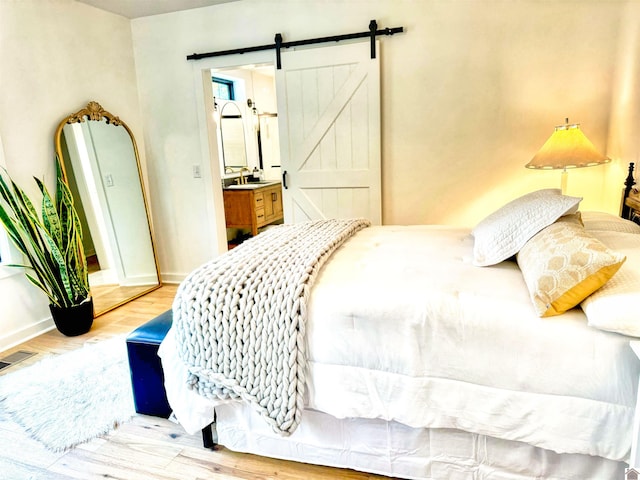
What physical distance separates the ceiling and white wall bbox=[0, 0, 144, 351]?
0.09 m

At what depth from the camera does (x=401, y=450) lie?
1.59 metres

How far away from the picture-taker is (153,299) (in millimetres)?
3807

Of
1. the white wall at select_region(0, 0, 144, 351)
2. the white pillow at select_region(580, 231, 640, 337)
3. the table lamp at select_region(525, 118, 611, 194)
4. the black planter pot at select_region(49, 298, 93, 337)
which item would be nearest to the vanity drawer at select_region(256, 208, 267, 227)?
the white wall at select_region(0, 0, 144, 351)

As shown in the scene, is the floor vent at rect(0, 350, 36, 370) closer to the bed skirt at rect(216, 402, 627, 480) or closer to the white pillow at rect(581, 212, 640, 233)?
the bed skirt at rect(216, 402, 627, 480)

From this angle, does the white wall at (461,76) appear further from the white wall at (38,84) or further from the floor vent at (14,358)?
the floor vent at (14,358)

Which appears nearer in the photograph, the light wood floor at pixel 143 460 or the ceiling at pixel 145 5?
the light wood floor at pixel 143 460

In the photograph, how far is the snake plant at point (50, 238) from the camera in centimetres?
282

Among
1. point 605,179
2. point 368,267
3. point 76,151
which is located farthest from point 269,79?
point 368,267

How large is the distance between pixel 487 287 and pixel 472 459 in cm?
61

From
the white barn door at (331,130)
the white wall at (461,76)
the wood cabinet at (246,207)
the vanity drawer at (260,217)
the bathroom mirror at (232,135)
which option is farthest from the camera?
the bathroom mirror at (232,135)

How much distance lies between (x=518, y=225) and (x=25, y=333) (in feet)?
10.7

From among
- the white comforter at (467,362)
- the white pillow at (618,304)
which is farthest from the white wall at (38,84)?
the white pillow at (618,304)

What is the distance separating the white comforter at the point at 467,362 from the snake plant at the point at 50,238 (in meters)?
1.83

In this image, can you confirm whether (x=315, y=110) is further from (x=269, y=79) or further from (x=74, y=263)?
(x=269, y=79)
